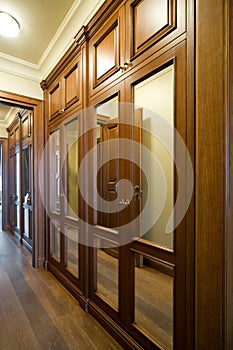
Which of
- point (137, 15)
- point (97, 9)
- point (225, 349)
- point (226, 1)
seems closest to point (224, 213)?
point (225, 349)

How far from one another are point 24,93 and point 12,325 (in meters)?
2.66

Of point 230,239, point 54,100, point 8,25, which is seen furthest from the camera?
point 54,100

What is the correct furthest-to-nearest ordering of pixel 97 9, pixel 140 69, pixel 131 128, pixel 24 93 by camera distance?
pixel 24 93 < pixel 97 9 < pixel 131 128 < pixel 140 69

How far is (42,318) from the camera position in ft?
5.99

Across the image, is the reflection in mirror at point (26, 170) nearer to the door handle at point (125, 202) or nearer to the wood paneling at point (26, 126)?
the wood paneling at point (26, 126)

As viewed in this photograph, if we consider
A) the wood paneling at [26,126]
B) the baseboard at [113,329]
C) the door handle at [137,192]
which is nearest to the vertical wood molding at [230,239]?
the door handle at [137,192]

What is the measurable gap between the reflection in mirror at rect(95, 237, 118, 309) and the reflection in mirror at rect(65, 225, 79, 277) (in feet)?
1.32

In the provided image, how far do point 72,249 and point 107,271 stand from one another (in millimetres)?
656

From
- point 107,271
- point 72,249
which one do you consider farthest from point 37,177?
point 107,271

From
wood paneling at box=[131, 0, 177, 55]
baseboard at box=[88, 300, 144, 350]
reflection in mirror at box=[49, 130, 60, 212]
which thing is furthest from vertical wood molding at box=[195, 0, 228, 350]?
→ reflection in mirror at box=[49, 130, 60, 212]

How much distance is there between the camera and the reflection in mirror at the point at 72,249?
2.18 m

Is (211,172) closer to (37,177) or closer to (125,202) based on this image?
(125,202)

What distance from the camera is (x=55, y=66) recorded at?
8.23ft

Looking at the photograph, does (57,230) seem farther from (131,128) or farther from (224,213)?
(224,213)
